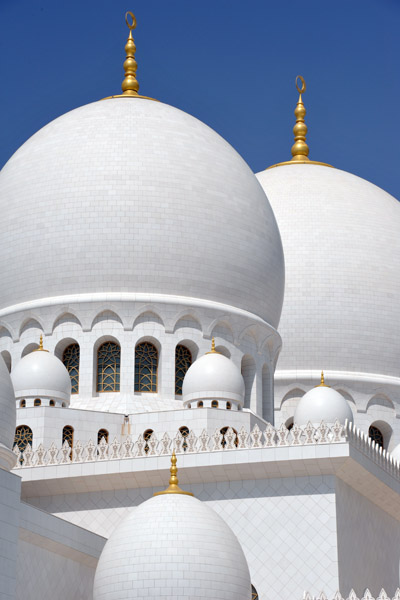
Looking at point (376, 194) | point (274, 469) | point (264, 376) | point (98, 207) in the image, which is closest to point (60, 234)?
point (98, 207)

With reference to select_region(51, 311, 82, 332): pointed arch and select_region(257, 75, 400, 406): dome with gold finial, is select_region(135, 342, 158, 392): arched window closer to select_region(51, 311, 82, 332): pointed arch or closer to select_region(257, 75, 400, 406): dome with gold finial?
select_region(51, 311, 82, 332): pointed arch

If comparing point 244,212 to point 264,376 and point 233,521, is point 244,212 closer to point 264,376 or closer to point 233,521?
point 264,376

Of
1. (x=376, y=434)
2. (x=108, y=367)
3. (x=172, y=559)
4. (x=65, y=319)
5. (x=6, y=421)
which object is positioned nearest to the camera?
(x=172, y=559)

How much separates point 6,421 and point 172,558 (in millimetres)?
3803

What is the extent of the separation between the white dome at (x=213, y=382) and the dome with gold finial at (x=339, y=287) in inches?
309

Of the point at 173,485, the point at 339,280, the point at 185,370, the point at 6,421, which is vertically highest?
the point at 339,280

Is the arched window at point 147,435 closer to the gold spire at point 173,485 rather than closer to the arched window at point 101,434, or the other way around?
the arched window at point 101,434

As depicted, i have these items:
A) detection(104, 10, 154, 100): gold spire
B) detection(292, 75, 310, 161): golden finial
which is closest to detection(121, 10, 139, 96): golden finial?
detection(104, 10, 154, 100): gold spire

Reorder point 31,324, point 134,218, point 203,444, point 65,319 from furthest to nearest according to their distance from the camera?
point 31,324
point 134,218
point 65,319
point 203,444

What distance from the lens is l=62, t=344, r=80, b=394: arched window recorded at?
101 ft

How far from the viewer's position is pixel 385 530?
2905 cm

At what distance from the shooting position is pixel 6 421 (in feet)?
77.0

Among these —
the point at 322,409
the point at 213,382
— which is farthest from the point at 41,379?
the point at 322,409

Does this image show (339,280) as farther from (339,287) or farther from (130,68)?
(130,68)
